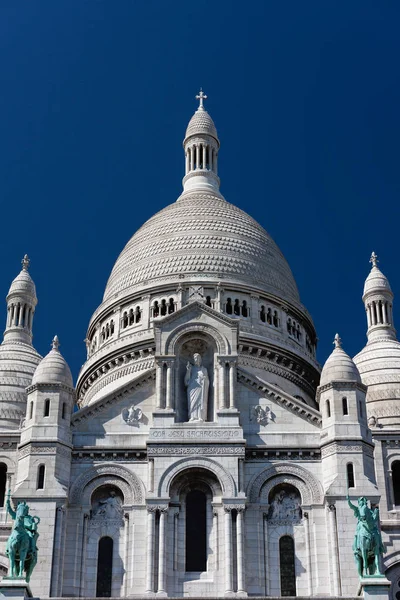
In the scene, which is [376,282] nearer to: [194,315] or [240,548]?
[194,315]

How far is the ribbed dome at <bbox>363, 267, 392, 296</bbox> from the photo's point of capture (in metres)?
69.9

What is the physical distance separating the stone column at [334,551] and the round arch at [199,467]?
3.84 m

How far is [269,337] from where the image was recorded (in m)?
63.5

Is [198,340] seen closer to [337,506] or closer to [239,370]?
[239,370]

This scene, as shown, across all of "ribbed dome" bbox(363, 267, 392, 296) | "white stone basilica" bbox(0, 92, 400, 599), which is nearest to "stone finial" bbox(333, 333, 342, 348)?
"white stone basilica" bbox(0, 92, 400, 599)

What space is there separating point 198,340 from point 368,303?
67.9ft

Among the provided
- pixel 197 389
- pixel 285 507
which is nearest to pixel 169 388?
pixel 197 389

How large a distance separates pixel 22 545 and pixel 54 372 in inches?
389

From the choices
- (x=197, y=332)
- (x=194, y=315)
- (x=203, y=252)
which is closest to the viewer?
(x=197, y=332)

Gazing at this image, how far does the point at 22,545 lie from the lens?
42062 millimetres

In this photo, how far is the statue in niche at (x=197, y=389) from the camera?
163 ft

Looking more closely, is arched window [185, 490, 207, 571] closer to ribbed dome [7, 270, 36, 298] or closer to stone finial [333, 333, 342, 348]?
stone finial [333, 333, 342, 348]

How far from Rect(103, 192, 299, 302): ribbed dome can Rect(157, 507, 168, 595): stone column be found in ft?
68.3

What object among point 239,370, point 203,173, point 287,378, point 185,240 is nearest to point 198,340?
point 239,370
